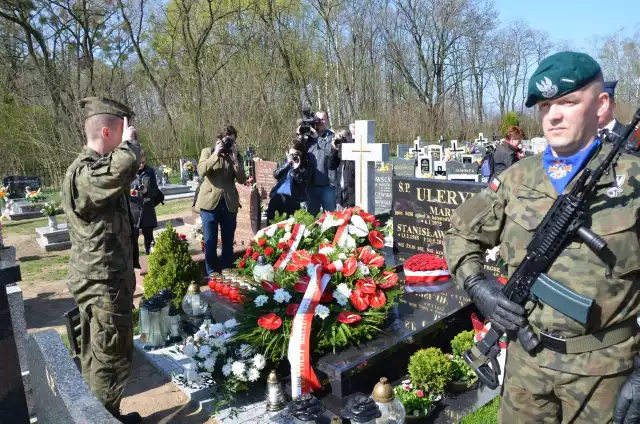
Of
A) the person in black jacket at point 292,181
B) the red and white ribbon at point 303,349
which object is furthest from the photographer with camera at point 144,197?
the red and white ribbon at point 303,349

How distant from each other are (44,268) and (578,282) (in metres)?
9.03

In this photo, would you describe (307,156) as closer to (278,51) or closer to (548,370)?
(548,370)

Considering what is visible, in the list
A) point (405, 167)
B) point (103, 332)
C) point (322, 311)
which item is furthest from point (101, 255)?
point (405, 167)

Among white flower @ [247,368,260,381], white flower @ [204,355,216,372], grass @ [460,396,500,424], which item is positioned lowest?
grass @ [460,396,500,424]

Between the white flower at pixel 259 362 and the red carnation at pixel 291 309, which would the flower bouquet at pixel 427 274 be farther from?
the white flower at pixel 259 362

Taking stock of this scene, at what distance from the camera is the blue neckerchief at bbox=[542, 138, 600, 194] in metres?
1.98

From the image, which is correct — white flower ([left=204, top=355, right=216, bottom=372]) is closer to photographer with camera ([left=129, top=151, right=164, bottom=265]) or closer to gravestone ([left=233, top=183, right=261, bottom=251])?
photographer with camera ([left=129, top=151, right=164, bottom=265])

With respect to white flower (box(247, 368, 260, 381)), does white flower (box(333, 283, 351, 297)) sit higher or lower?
higher

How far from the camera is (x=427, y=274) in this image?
16.7 ft

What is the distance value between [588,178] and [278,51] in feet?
76.2

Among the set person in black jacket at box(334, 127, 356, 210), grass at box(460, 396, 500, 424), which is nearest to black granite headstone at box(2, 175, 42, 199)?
person in black jacket at box(334, 127, 356, 210)

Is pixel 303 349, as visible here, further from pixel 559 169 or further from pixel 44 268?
pixel 44 268

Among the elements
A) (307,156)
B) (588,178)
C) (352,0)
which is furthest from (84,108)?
(352,0)

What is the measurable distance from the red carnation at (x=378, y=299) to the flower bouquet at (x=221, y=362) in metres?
0.98
